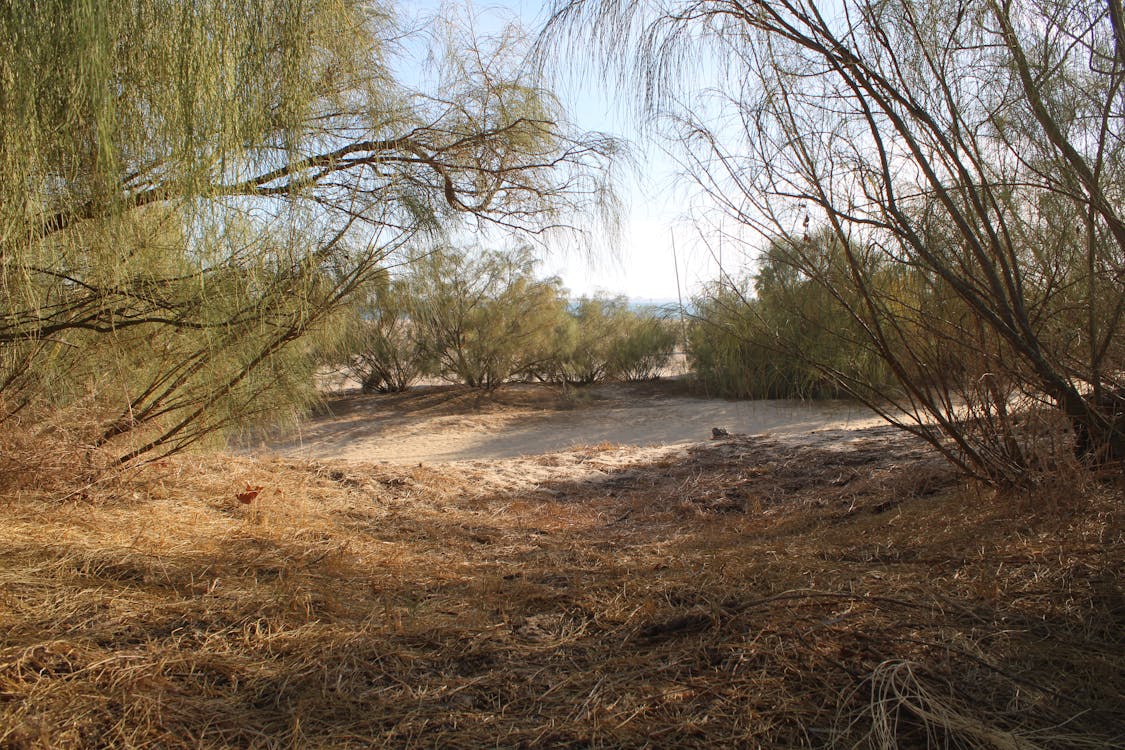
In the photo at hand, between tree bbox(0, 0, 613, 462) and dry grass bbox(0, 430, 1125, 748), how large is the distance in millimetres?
686

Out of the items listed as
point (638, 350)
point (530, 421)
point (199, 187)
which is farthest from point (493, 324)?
point (199, 187)

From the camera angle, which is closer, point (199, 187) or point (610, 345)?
point (199, 187)

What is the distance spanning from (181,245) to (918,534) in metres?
3.00

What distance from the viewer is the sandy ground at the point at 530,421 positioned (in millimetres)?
10172

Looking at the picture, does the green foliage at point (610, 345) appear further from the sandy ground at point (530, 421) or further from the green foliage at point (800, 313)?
the green foliage at point (800, 313)

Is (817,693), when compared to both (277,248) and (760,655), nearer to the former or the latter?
(760,655)

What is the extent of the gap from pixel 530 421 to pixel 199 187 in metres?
12.0

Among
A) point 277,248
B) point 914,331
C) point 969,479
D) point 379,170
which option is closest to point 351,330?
point 379,170

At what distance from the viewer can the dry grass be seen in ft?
4.97

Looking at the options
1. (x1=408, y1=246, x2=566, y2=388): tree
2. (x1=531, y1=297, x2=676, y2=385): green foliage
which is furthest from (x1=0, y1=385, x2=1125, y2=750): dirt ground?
(x1=531, y1=297, x2=676, y2=385): green foliage

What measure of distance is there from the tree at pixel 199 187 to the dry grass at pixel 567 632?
2.25 feet

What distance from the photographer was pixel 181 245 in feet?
8.06

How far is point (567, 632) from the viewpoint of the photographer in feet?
6.95

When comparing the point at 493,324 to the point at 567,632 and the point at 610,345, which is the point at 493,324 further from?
the point at 567,632
